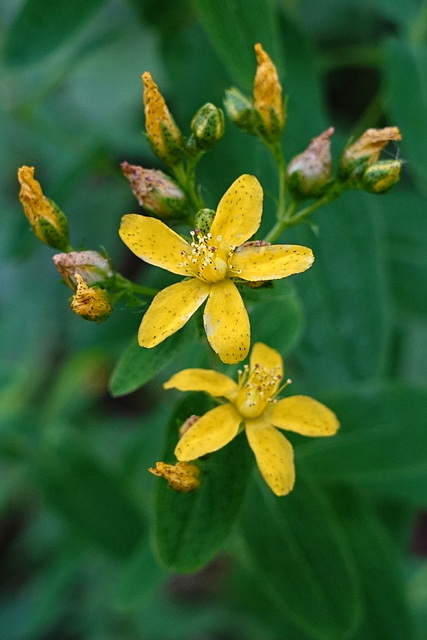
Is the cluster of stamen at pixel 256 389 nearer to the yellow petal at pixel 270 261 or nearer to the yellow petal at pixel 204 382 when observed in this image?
the yellow petal at pixel 204 382

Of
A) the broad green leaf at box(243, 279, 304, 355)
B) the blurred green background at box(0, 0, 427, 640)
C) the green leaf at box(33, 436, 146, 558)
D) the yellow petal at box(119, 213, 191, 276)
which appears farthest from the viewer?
the green leaf at box(33, 436, 146, 558)

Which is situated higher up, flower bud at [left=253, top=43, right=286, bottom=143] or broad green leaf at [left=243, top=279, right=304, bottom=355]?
flower bud at [left=253, top=43, right=286, bottom=143]

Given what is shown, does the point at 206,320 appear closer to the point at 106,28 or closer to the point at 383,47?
the point at 383,47

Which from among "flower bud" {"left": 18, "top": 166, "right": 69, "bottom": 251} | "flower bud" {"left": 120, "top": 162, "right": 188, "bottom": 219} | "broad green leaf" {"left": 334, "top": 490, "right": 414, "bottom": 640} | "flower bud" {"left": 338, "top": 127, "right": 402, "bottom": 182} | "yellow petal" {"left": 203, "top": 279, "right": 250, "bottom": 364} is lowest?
"broad green leaf" {"left": 334, "top": 490, "right": 414, "bottom": 640}

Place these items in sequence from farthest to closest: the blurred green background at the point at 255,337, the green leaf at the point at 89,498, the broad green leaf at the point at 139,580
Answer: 1. the green leaf at the point at 89,498
2. the broad green leaf at the point at 139,580
3. the blurred green background at the point at 255,337

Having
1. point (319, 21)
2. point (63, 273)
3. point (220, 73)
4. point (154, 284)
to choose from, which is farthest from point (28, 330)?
point (63, 273)

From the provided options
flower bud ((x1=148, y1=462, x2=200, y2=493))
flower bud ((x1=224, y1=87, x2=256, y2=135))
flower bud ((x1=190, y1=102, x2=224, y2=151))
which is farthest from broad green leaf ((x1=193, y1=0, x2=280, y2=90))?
flower bud ((x1=148, y1=462, x2=200, y2=493))

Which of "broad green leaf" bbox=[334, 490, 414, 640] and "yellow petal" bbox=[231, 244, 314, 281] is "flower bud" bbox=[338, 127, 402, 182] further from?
"broad green leaf" bbox=[334, 490, 414, 640]

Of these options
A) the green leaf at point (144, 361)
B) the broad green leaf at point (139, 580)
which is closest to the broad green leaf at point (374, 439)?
the broad green leaf at point (139, 580)

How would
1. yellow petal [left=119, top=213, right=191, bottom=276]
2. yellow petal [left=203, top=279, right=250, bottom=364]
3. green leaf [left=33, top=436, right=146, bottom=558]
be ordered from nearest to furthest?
yellow petal [left=203, top=279, right=250, bottom=364]
yellow petal [left=119, top=213, right=191, bottom=276]
green leaf [left=33, top=436, right=146, bottom=558]
